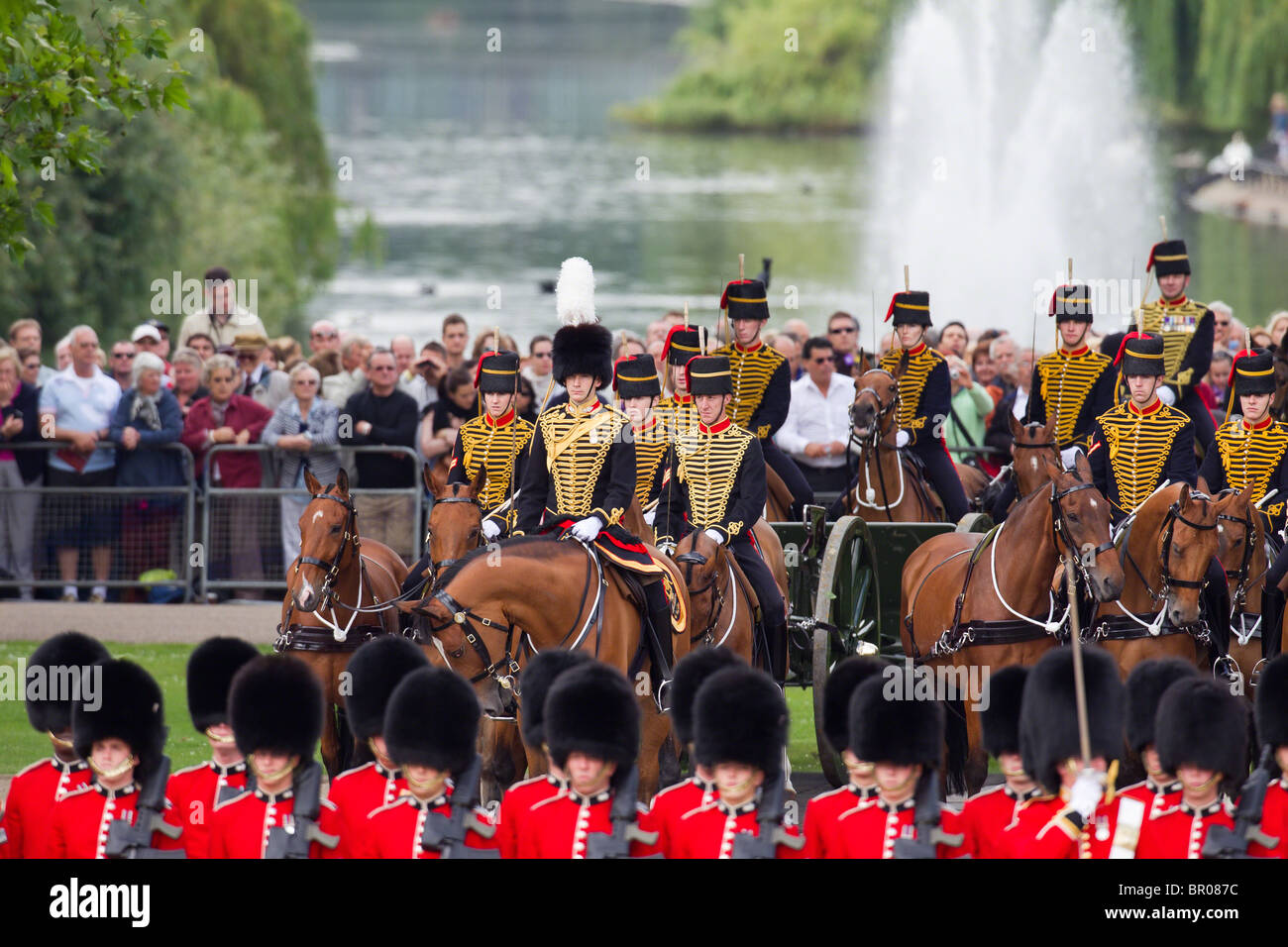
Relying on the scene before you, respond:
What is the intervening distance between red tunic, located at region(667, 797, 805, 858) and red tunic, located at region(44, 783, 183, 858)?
185 centimetres

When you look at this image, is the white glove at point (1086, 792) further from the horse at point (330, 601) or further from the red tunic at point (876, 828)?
the horse at point (330, 601)

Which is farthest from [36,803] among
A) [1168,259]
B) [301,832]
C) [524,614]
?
[1168,259]

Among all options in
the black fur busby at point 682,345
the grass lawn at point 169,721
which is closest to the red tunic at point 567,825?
the black fur busby at point 682,345

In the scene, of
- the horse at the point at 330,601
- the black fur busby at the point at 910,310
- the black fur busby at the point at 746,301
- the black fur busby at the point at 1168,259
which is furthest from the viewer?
the black fur busby at the point at 1168,259

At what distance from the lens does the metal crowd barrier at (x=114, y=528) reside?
1595 cm

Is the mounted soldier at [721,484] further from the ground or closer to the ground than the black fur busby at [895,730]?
further from the ground

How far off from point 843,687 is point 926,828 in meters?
1.50

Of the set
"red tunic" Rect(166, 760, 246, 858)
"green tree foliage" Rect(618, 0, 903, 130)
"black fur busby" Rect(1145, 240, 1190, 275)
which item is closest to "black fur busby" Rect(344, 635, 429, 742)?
"red tunic" Rect(166, 760, 246, 858)

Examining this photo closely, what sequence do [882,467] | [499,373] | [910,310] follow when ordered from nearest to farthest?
1. [499,373]
2. [882,467]
3. [910,310]

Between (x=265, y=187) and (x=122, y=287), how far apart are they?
4293mm

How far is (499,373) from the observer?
1261cm

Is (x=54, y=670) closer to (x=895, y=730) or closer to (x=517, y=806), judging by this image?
(x=517, y=806)

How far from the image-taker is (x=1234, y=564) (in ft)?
38.3

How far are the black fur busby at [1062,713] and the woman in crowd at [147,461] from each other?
869cm
